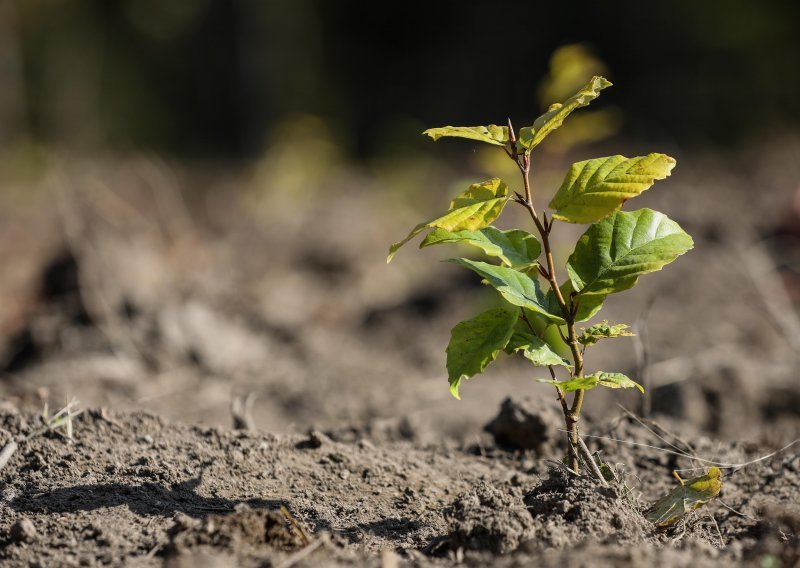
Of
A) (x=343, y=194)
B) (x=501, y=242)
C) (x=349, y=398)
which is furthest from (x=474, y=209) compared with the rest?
(x=343, y=194)

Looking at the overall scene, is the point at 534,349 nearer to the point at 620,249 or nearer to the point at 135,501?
the point at 620,249

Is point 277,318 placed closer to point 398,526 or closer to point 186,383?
point 186,383

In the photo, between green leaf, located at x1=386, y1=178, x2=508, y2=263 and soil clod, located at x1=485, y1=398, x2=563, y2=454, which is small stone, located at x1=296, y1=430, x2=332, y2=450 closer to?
soil clod, located at x1=485, y1=398, x2=563, y2=454

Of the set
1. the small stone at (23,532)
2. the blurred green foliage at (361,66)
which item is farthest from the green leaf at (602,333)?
the blurred green foliage at (361,66)

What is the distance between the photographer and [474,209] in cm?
176

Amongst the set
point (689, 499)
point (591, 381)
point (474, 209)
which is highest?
point (474, 209)

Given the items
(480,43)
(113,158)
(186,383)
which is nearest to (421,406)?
(186,383)

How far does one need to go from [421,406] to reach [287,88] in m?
9.40

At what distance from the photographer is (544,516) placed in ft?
5.95

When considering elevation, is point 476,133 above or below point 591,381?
above

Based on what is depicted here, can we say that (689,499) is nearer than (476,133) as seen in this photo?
No

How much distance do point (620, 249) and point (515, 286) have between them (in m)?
0.24

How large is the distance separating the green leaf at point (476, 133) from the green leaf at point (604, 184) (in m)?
0.17

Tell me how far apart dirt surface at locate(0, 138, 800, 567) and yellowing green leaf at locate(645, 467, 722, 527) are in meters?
0.04
